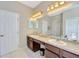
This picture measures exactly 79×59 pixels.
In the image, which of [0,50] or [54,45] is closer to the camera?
[54,45]

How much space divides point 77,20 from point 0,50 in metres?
3.20

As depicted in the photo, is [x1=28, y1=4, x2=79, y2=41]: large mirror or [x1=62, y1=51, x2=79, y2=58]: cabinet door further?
[x1=28, y1=4, x2=79, y2=41]: large mirror

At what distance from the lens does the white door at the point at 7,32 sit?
416cm

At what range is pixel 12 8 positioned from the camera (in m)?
5.00

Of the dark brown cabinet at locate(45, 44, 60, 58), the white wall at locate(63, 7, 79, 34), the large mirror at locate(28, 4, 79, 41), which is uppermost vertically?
the white wall at locate(63, 7, 79, 34)

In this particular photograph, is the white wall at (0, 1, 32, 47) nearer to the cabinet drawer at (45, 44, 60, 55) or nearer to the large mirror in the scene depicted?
the large mirror

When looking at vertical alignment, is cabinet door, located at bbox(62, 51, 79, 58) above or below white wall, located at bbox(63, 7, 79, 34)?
below

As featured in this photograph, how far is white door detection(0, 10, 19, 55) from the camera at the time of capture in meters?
4.16

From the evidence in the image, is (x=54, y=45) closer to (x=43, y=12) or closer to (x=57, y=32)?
(x=57, y=32)

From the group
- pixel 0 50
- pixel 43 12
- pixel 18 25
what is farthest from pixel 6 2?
pixel 0 50

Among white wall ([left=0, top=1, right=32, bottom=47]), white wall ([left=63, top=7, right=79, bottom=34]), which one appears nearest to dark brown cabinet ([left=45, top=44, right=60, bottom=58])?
white wall ([left=63, top=7, right=79, bottom=34])

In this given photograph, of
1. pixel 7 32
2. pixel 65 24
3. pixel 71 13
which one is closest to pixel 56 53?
pixel 65 24

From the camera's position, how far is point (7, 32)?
173 inches

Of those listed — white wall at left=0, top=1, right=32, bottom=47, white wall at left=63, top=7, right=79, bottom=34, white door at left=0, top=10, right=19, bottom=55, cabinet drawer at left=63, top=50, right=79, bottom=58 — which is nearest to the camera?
cabinet drawer at left=63, top=50, right=79, bottom=58
